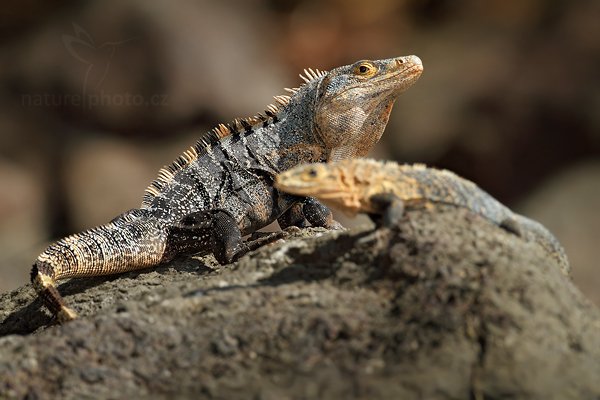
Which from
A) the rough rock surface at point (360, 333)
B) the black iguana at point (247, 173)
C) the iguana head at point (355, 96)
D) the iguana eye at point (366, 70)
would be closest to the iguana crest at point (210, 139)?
the black iguana at point (247, 173)

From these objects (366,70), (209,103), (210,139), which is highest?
(366,70)

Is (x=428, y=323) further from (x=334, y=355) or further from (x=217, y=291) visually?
(x=217, y=291)

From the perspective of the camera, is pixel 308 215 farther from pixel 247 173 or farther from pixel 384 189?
pixel 384 189

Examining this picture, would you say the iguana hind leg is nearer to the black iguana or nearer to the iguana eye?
the black iguana

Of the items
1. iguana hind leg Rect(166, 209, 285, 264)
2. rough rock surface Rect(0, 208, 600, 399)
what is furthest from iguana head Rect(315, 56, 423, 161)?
rough rock surface Rect(0, 208, 600, 399)

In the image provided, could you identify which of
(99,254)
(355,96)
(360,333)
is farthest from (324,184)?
(355,96)

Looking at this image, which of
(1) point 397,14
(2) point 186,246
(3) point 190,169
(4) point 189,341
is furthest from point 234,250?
(1) point 397,14
